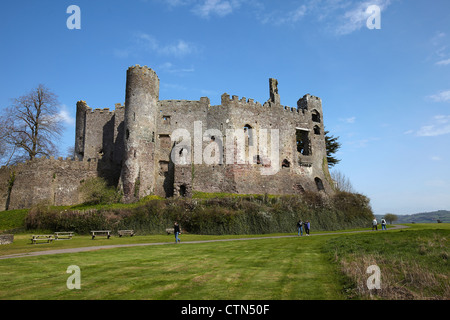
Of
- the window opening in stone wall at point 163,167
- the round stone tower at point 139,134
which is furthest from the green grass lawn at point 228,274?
the window opening in stone wall at point 163,167

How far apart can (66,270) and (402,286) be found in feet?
28.0

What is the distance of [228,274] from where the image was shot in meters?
8.29

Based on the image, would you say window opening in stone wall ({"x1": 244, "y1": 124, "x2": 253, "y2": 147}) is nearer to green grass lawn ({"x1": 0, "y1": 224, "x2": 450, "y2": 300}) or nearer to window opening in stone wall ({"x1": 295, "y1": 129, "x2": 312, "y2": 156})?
window opening in stone wall ({"x1": 295, "y1": 129, "x2": 312, "y2": 156})

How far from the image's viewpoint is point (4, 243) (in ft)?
57.4

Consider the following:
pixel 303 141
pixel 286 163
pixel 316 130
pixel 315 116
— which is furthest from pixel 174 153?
pixel 315 116

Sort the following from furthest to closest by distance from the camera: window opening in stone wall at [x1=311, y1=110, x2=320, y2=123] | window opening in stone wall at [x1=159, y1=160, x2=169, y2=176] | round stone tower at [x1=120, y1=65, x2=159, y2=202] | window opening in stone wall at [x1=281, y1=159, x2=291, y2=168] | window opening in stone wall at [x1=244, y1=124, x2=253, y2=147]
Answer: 1. window opening in stone wall at [x1=311, y1=110, x2=320, y2=123]
2. window opening in stone wall at [x1=281, y1=159, x2=291, y2=168]
3. window opening in stone wall at [x1=244, y1=124, x2=253, y2=147]
4. window opening in stone wall at [x1=159, y1=160, x2=169, y2=176]
5. round stone tower at [x1=120, y1=65, x2=159, y2=202]

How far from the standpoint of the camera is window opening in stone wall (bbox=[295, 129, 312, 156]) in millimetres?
37094

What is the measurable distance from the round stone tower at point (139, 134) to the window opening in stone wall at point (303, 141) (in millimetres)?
17506

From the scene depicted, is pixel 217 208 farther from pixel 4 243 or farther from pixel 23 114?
pixel 23 114

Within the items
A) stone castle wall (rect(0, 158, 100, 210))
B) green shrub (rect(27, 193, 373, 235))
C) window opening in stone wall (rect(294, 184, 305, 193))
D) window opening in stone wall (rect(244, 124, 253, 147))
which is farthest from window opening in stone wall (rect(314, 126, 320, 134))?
stone castle wall (rect(0, 158, 100, 210))

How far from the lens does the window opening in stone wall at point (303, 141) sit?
122 feet

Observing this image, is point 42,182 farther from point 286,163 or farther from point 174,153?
point 286,163

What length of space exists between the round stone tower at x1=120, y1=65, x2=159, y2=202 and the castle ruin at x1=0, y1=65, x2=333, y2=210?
93mm
